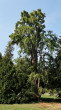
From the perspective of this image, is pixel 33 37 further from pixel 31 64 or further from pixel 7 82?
pixel 7 82

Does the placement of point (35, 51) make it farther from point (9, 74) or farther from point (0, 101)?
point (0, 101)

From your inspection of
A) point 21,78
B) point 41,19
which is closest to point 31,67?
point 21,78

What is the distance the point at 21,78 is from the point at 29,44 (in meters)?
4.34

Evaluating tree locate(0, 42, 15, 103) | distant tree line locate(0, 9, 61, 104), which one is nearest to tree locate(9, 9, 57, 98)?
distant tree line locate(0, 9, 61, 104)

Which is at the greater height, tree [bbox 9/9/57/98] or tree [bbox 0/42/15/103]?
tree [bbox 9/9/57/98]

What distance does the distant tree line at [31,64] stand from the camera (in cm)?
1272

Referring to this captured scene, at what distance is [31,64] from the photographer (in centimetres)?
1566

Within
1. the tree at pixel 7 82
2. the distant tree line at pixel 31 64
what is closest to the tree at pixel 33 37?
the distant tree line at pixel 31 64

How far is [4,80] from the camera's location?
12.3 m

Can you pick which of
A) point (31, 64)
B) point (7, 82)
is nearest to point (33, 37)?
point (31, 64)

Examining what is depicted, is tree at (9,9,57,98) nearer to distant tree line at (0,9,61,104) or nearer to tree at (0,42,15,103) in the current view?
distant tree line at (0,9,61,104)

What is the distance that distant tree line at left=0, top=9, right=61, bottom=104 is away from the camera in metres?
12.7

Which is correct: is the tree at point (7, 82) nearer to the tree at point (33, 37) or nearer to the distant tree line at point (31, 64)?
the distant tree line at point (31, 64)

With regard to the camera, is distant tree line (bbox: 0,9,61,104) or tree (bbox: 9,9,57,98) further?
tree (bbox: 9,9,57,98)
